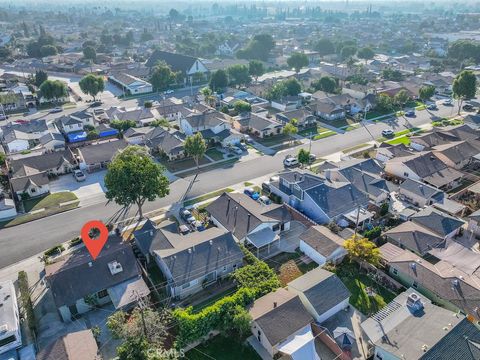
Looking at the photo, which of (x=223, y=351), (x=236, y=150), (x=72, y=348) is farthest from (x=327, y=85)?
(x=72, y=348)

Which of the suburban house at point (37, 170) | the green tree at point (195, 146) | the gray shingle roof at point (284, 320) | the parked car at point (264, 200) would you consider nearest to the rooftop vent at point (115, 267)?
the gray shingle roof at point (284, 320)

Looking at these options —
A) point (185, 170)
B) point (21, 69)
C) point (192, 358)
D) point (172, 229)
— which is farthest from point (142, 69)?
point (192, 358)

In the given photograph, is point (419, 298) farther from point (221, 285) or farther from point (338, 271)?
point (221, 285)

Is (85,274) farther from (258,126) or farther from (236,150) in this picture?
(258,126)

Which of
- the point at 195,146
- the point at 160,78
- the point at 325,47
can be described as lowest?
the point at 195,146

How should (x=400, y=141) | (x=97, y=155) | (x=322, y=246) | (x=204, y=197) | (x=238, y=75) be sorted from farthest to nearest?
1. (x=238, y=75)
2. (x=400, y=141)
3. (x=97, y=155)
4. (x=204, y=197)
5. (x=322, y=246)

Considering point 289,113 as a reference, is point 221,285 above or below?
below

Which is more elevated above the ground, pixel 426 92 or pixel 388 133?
pixel 426 92
